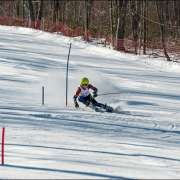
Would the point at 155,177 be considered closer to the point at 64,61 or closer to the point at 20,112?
the point at 20,112

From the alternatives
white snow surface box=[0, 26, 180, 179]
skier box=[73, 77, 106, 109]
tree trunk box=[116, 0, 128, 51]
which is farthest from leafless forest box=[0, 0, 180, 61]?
skier box=[73, 77, 106, 109]

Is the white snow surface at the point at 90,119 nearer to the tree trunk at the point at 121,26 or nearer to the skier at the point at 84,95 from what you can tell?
the skier at the point at 84,95

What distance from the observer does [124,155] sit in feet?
41.8

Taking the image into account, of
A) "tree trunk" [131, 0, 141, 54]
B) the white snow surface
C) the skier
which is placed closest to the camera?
the white snow surface

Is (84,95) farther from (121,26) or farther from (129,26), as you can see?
(129,26)

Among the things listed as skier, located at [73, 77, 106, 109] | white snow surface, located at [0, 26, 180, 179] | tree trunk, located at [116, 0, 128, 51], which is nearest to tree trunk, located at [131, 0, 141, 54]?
tree trunk, located at [116, 0, 128, 51]

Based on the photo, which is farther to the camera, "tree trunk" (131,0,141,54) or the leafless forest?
"tree trunk" (131,0,141,54)

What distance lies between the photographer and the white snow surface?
11242mm

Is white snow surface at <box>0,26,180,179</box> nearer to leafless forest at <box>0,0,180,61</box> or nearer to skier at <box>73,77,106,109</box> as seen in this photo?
skier at <box>73,77,106,109</box>

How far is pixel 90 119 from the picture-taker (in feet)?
58.3

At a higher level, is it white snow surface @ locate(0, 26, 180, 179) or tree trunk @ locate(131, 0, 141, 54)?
tree trunk @ locate(131, 0, 141, 54)

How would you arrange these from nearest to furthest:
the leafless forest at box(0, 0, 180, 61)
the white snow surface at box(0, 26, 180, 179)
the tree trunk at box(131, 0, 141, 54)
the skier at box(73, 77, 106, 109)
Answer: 1. the white snow surface at box(0, 26, 180, 179)
2. the skier at box(73, 77, 106, 109)
3. the leafless forest at box(0, 0, 180, 61)
4. the tree trunk at box(131, 0, 141, 54)

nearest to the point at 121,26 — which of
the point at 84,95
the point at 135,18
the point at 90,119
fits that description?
the point at 135,18

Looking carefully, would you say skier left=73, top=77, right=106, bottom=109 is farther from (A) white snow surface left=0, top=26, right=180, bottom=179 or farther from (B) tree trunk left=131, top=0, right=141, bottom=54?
(B) tree trunk left=131, top=0, right=141, bottom=54
